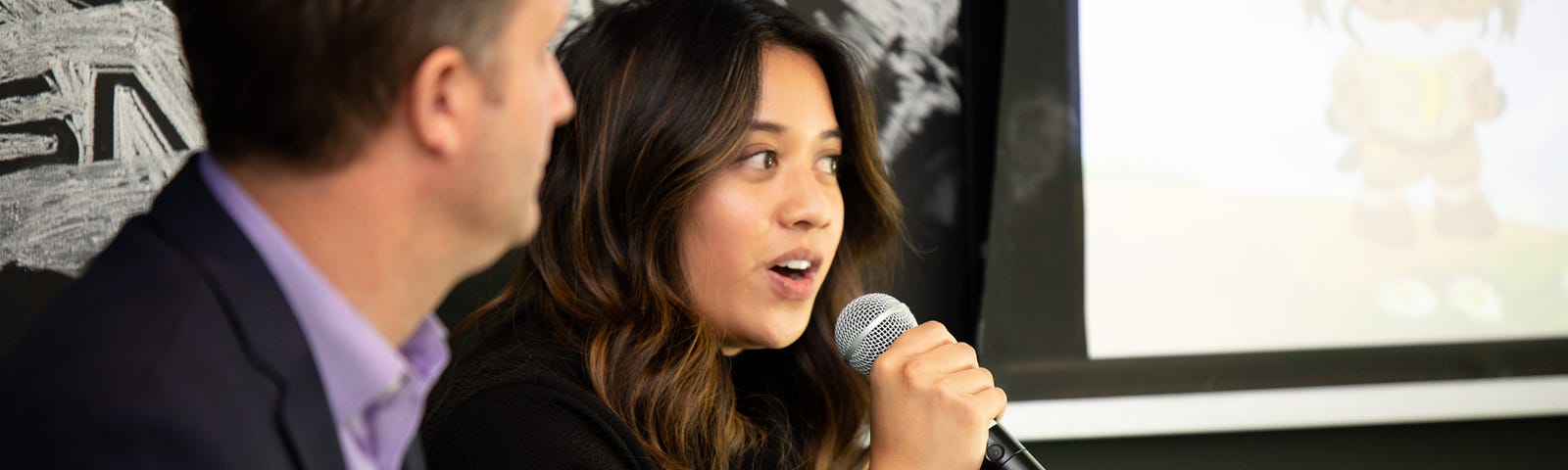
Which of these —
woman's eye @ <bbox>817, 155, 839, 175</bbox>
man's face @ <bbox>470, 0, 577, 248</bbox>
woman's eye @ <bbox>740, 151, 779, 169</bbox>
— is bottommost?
woman's eye @ <bbox>817, 155, 839, 175</bbox>

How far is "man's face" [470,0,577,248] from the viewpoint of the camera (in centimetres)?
78

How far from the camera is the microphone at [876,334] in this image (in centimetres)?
144

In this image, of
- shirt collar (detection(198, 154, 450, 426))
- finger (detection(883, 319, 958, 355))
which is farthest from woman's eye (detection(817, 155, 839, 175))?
shirt collar (detection(198, 154, 450, 426))

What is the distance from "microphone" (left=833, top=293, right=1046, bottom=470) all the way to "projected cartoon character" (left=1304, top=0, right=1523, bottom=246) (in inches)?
44.5

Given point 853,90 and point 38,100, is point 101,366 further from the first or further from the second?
point 38,100

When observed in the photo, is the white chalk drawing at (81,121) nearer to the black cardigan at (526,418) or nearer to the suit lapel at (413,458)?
the black cardigan at (526,418)

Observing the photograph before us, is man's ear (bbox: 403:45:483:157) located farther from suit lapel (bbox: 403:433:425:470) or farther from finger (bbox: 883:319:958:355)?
finger (bbox: 883:319:958:355)

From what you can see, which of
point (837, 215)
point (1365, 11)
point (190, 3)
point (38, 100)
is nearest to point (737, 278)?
point (837, 215)

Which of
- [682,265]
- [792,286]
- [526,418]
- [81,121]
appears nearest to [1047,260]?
[792,286]

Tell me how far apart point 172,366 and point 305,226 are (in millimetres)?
120

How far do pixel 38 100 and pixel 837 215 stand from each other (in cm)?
117

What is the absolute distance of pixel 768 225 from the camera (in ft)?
5.17

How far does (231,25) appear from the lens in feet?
2.45

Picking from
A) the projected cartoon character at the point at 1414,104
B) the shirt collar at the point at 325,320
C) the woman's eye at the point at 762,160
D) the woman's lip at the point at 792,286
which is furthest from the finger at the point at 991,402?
the projected cartoon character at the point at 1414,104
